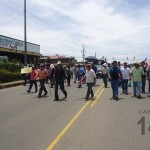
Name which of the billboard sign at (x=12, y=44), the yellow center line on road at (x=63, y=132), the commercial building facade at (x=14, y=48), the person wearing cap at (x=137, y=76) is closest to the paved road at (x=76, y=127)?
the yellow center line on road at (x=63, y=132)

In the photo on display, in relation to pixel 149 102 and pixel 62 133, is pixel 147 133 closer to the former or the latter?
pixel 62 133

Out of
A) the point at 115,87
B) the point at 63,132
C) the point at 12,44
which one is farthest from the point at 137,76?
the point at 12,44

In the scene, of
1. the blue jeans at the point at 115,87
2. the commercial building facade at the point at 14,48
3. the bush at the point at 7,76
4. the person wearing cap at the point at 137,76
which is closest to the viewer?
the blue jeans at the point at 115,87

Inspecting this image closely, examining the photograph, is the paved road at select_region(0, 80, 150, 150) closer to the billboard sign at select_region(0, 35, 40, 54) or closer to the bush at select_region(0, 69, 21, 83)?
the bush at select_region(0, 69, 21, 83)

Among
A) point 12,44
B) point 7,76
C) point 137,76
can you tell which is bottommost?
point 7,76

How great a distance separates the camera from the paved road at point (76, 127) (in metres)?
8.27

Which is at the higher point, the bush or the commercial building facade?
the commercial building facade

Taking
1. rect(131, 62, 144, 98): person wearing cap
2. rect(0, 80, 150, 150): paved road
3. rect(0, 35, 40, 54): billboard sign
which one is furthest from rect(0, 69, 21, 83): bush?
rect(0, 80, 150, 150): paved road

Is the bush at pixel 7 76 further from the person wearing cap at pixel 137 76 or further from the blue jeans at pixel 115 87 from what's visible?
the person wearing cap at pixel 137 76

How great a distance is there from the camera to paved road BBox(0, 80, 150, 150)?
8.27m

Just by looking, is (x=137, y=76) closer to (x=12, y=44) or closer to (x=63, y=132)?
(x=63, y=132)

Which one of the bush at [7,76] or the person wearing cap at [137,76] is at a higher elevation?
the person wearing cap at [137,76]

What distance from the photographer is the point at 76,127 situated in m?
10.3

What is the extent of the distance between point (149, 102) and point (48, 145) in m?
8.57
